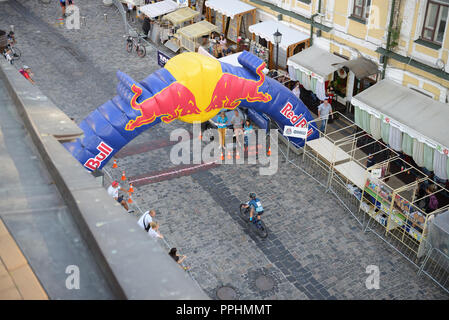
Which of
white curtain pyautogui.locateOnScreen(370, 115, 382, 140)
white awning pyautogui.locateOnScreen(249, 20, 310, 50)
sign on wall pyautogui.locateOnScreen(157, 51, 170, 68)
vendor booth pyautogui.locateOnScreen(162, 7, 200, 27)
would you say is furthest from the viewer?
vendor booth pyautogui.locateOnScreen(162, 7, 200, 27)

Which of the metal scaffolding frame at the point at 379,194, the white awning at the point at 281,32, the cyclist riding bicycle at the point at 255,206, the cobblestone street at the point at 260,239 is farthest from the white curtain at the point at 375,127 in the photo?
the white awning at the point at 281,32

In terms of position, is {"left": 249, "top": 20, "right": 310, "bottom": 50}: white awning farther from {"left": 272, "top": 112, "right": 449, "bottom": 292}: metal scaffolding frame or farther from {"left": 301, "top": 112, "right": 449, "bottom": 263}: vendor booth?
{"left": 301, "top": 112, "right": 449, "bottom": 263}: vendor booth

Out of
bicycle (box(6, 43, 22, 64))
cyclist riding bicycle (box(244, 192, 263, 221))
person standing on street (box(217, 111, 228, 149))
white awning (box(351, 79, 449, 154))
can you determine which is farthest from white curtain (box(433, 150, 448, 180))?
bicycle (box(6, 43, 22, 64))

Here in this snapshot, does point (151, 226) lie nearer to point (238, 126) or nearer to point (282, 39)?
point (238, 126)

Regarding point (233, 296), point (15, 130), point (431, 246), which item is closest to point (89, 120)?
point (233, 296)

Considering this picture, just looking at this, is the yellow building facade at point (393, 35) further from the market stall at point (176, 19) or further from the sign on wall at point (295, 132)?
the market stall at point (176, 19)
